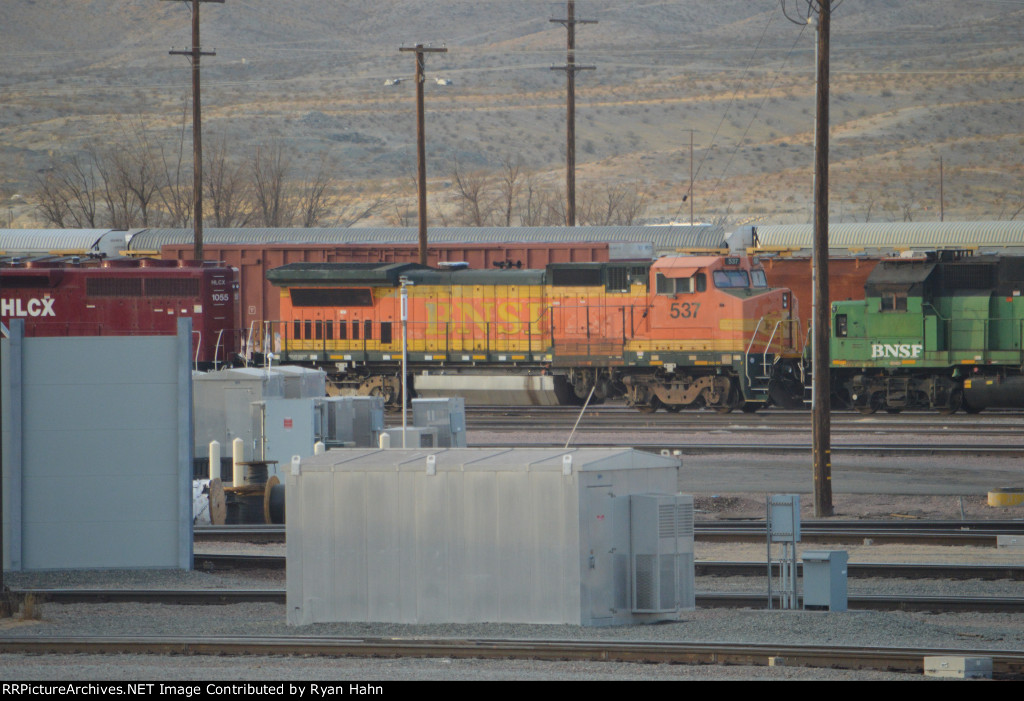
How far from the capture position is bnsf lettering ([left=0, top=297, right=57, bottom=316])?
3269 centimetres

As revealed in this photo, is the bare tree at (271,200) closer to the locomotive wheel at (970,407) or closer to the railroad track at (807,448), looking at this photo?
the locomotive wheel at (970,407)

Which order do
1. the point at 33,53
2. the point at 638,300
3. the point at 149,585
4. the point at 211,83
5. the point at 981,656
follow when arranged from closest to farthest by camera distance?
1. the point at 981,656
2. the point at 149,585
3. the point at 638,300
4. the point at 211,83
5. the point at 33,53

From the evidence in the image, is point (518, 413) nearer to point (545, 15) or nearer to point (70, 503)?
point (70, 503)

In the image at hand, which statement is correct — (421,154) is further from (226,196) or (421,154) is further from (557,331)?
(226,196)

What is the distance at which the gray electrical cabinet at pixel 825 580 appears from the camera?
39.7ft

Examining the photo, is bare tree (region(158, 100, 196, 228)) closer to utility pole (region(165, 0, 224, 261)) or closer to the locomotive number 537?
utility pole (region(165, 0, 224, 261))

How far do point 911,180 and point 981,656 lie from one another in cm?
9166

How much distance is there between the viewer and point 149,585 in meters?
14.4

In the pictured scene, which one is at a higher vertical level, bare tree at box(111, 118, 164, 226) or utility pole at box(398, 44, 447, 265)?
bare tree at box(111, 118, 164, 226)

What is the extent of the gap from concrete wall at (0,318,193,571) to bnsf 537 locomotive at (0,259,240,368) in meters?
17.5

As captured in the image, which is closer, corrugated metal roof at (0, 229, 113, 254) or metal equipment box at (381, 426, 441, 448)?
metal equipment box at (381, 426, 441, 448)

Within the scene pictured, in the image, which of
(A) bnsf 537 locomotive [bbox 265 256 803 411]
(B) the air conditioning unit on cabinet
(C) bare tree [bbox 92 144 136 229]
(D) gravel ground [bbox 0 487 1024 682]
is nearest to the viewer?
(D) gravel ground [bbox 0 487 1024 682]

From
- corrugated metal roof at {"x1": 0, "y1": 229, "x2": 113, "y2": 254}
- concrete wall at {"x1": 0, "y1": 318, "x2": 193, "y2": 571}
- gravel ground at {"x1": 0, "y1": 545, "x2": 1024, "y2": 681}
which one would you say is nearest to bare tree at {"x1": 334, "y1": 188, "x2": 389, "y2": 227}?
corrugated metal roof at {"x1": 0, "y1": 229, "x2": 113, "y2": 254}

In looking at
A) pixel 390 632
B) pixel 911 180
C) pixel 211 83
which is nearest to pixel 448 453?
pixel 390 632
